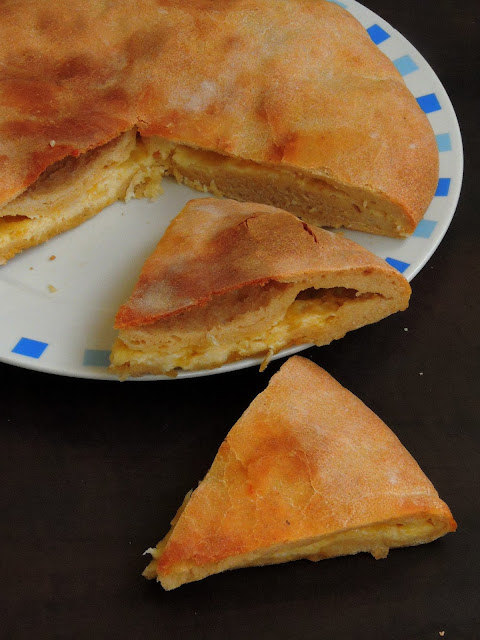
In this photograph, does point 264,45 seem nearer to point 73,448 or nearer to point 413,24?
point 413,24

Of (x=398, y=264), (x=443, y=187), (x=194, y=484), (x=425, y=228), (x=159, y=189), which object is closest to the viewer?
(x=194, y=484)

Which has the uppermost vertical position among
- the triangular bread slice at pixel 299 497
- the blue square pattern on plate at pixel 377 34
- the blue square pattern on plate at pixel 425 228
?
the blue square pattern on plate at pixel 377 34

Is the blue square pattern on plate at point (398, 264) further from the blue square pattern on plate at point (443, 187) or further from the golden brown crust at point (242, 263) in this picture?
the blue square pattern on plate at point (443, 187)

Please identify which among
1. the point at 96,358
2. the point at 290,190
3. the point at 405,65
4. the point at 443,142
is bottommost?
the point at 96,358

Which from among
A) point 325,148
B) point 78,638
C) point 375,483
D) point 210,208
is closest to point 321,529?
point 375,483

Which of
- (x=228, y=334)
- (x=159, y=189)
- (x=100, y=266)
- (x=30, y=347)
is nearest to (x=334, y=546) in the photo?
(x=228, y=334)

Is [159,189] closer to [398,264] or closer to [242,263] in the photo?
[242,263]

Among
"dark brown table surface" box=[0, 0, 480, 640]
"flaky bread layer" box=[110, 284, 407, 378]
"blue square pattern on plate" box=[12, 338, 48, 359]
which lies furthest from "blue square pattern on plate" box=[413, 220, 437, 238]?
"blue square pattern on plate" box=[12, 338, 48, 359]

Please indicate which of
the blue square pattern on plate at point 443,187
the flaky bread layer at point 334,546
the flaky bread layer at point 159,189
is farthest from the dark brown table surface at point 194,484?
the flaky bread layer at point 159,189
